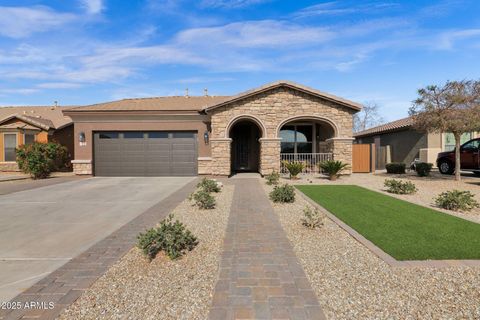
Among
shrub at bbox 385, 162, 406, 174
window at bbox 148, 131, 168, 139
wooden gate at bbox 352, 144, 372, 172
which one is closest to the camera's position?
shrub at bbox 385, 162, 406, 174

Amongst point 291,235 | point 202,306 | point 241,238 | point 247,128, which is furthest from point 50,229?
point 247,128

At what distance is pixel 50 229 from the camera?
550cm

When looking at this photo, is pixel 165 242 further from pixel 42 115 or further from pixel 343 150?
pixel 42 115

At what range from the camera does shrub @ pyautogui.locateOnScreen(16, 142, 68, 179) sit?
1455 centimetres

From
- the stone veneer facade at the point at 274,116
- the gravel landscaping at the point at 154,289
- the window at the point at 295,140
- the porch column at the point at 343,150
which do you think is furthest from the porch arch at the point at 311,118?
the gravel landscaping at the point at 154,289

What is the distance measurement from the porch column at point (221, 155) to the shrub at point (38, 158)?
978 cm

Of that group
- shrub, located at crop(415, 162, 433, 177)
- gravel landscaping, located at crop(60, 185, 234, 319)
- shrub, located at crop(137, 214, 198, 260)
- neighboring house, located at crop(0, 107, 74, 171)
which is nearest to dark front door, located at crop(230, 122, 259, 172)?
shrub, located at crop(415, 162, 433, 177)

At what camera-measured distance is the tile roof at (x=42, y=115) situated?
703 inches

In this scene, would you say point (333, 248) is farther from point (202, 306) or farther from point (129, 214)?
point (129, 214)

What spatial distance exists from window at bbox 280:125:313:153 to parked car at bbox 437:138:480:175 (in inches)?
299

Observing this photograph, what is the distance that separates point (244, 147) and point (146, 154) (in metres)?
6.54

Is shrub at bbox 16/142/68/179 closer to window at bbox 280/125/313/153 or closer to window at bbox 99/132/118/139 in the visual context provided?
window at bbox 99/132/118/139

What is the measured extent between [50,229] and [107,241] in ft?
5.86

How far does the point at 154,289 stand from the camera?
312cm
